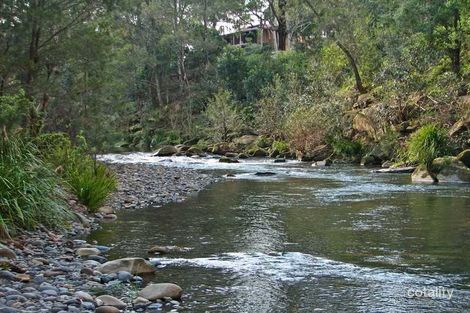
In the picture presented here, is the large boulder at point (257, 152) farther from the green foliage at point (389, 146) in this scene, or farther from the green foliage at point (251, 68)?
the green foliage at point (251, 68)

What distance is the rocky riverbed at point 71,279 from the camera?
5.56 metres

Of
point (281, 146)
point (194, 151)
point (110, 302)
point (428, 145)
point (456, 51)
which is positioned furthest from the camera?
point (194, 151)

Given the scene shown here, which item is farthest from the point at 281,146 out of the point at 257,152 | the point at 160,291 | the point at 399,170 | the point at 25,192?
the point at 160,291

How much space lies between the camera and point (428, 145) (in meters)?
19.9

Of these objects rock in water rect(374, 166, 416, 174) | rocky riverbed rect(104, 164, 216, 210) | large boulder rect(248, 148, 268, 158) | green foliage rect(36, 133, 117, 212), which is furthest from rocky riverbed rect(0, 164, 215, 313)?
large boulder rect(248, 148, 268, 158)

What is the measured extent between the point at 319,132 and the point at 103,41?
46.3 feet

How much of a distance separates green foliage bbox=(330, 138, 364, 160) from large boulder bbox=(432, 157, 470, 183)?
7.58 metres

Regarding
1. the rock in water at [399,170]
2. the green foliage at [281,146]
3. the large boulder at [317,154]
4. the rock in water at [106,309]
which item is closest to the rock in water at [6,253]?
the rock in water at [106,309]

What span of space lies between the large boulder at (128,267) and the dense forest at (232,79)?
2810mm

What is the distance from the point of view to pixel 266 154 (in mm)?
31953

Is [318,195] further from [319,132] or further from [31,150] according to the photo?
[319,132]

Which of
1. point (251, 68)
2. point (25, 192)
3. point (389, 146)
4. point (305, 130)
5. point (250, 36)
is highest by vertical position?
point (250, 36)

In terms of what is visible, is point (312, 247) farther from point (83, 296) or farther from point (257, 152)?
point (257, 152)

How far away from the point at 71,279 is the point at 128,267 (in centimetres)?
72
